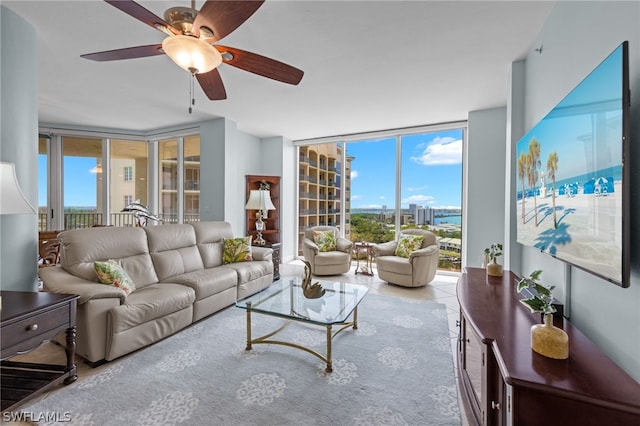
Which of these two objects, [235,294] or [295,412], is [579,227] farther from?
[235,294]

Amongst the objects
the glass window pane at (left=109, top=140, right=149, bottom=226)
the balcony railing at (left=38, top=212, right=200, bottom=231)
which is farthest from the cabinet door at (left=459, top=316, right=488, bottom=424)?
the glass window pane at (left=109, top=140, right=149, bottom=226)

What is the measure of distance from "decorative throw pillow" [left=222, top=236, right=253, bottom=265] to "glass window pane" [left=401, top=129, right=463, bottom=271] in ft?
9.45

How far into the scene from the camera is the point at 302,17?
2080 mm

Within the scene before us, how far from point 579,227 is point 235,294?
313 centimetres

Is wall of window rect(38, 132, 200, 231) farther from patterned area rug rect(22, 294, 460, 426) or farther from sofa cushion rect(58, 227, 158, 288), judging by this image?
patterned area rug rect(22, 294, 460, 426)

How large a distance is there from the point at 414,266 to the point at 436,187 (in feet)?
5.42

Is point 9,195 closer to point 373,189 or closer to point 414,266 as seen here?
point 414,266

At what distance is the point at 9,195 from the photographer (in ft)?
5.26

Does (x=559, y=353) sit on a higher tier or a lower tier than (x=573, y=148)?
lower

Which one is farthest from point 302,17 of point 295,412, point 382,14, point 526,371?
point 295,412

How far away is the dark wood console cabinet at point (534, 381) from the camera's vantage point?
Answer: 924 millimetres

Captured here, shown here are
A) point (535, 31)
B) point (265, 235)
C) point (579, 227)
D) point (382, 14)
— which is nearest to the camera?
point (579, 227)

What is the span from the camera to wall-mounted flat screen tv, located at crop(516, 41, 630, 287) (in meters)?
1.07

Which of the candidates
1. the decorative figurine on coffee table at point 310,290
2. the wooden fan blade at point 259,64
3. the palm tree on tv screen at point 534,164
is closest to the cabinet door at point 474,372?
the palm tree on tv screen at point 534,164
